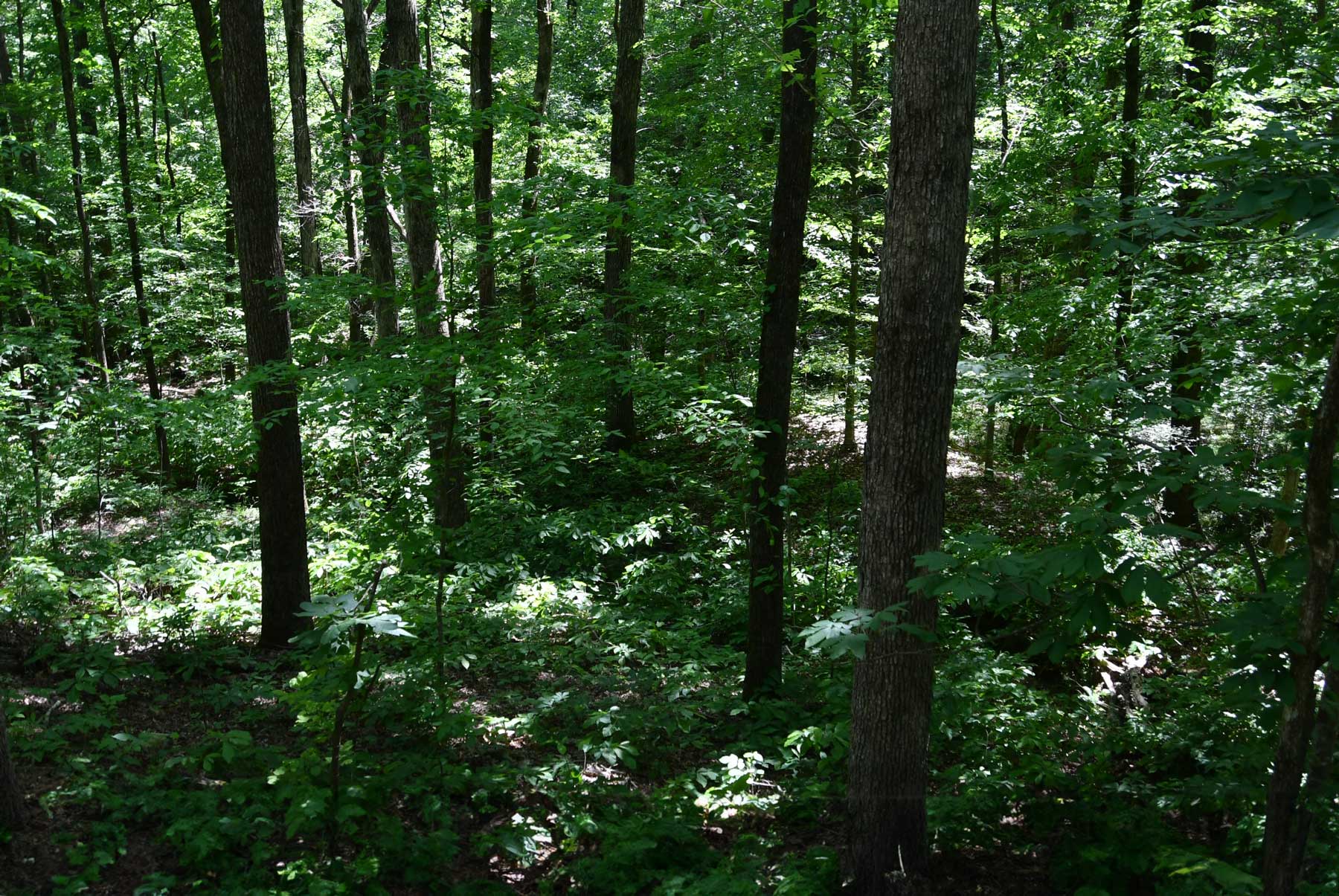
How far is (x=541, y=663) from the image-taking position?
674 centimetres

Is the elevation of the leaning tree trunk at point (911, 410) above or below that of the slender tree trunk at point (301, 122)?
below

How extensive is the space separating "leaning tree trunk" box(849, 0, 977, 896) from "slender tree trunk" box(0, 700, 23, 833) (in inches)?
157

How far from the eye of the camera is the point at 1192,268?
932 centimetres

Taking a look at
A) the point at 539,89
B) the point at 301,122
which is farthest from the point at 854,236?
the point at 301,122

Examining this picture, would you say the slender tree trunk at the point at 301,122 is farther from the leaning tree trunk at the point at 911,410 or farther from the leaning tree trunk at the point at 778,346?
the leaning tree trunk at the point at 911,410

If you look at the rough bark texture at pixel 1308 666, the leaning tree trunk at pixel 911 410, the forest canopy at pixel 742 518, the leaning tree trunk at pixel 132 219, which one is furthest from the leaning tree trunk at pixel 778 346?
the leaning tree trunk at pixel 132 219

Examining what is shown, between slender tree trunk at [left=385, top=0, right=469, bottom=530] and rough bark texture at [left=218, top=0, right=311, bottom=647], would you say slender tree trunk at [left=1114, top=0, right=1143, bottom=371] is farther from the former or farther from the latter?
rough bark texture at [left=218, top=0, right=311, bottom=647]

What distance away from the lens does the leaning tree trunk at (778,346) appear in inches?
224

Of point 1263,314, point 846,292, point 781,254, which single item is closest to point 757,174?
point 846,292

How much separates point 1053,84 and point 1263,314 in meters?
6.38

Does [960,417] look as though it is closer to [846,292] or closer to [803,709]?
[846,292]

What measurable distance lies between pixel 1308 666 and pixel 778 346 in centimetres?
Answer: 388

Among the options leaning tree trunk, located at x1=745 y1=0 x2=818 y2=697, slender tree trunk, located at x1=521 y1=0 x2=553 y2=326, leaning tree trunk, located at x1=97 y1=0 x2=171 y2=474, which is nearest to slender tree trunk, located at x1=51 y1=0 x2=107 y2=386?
leaning tree trunk, located at x1=97 y1=0 x2=171 y2=474

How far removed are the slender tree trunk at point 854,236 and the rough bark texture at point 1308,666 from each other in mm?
8127
